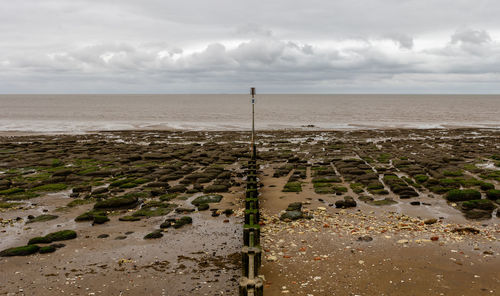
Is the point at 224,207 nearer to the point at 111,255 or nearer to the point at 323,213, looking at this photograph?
the point at 323,213

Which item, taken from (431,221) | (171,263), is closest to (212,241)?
(171,263)

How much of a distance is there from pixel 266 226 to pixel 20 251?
8215 mm

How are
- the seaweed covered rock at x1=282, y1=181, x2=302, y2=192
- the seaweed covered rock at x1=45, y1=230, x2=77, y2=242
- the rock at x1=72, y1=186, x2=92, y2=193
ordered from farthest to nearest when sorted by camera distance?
the rock at x1=72, y1=186, x2=92, y2=193 → the seaweed covered rock at x1=282, y1=181, x2=302, y2=192 → the seaweed covered rock at x1=45, y1=230, x2=77, y2=242

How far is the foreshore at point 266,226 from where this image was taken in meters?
9.20

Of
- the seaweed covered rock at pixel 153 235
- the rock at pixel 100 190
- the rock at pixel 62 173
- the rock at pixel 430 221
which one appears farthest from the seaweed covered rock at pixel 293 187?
the rock at pixel 62 173

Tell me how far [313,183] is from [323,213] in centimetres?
560

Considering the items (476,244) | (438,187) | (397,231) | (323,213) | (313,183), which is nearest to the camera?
(476,244)

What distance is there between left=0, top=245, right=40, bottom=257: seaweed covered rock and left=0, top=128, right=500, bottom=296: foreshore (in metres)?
0.26

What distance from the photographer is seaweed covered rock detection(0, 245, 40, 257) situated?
424 inches

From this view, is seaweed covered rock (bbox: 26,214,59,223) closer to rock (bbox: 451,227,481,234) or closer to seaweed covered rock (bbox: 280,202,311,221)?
seaweed covered rock (bbox: 280,202,311,221)

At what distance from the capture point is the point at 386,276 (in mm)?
9383

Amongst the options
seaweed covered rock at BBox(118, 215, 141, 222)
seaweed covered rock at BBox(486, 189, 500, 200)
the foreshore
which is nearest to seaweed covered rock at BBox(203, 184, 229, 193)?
the foreshore

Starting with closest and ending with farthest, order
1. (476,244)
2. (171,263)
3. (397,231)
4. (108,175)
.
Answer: (171,263) → (476,244) → (397,231) → (108,175)

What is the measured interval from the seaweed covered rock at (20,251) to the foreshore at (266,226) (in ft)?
0.86
